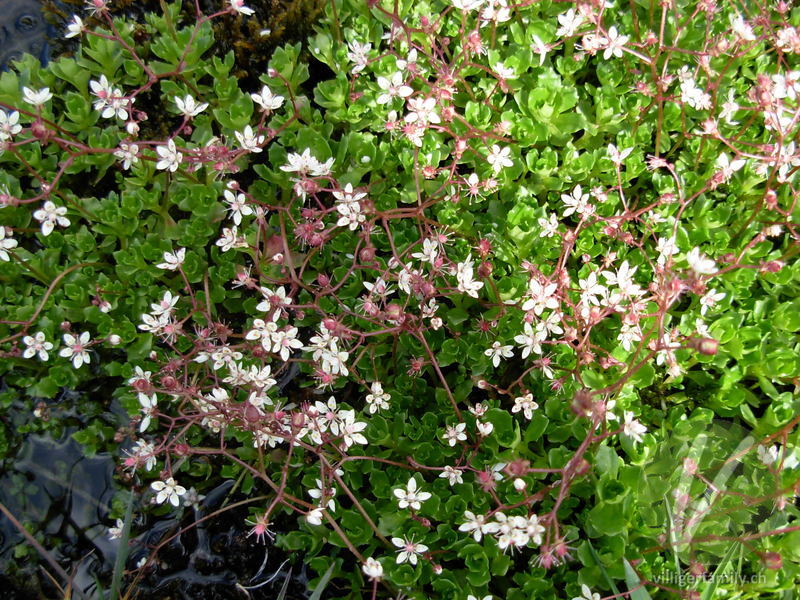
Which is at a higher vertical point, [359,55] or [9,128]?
[359,55]

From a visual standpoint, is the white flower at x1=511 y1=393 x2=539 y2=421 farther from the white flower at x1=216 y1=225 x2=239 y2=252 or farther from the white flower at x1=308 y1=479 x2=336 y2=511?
the white flower at x1=216 y1=225 x2=239 y2=252

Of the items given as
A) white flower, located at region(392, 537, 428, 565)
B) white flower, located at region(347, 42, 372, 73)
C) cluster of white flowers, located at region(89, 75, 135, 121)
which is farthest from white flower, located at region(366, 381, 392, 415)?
cluster of white flowers, located at region(89, 75, 135, 121)

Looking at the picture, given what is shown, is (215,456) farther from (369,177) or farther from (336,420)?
(369,177)

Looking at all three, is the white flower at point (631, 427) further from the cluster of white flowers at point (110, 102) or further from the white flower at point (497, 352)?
the cluster of white flowers at point (110, 102)

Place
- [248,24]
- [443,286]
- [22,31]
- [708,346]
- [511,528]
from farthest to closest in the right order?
[22,31], [248,24], [443,286], [511,528], [708,346]

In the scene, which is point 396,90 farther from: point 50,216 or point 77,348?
point 77,348

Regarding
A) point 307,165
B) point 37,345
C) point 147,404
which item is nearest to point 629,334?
point 307,165

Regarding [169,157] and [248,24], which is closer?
[169,157]
